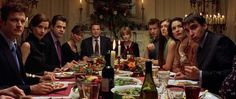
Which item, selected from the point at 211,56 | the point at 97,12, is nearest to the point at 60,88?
the point at 211,56

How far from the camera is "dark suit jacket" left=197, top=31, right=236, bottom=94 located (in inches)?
101

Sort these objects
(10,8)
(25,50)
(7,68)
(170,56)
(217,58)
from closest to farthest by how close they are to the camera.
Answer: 1. (7,68)
2. (10,8)
3. (217,58)
4. (25,50)
5. (170,56)

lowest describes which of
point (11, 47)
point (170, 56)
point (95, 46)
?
point (95, 46)

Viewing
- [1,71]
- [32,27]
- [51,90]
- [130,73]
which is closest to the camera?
[51,90]

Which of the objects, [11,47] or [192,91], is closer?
[192,91]

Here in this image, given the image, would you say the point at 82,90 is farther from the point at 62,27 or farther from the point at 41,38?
the point at 62,27

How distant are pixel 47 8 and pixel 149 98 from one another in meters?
6.35

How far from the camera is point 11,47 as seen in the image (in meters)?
2.47

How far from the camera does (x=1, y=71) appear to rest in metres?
2.36

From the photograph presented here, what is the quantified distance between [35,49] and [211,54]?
180 cm

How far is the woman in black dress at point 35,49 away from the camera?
3.36m

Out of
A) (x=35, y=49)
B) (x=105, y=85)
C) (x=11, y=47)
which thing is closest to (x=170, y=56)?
(x=35, y=49)

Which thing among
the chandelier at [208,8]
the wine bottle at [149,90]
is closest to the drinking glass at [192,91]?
the wine bottle at [149,90]

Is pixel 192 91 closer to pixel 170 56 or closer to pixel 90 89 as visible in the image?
pixel 90 89
